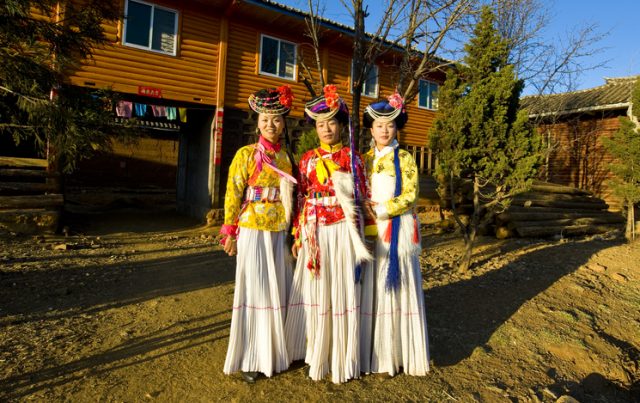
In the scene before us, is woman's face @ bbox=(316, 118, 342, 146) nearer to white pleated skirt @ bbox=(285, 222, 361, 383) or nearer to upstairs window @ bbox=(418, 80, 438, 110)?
white pleated skirt @ bbox=(285, 222, 361, 383)

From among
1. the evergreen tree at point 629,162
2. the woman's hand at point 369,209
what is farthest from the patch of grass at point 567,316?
the evergreen tree at point 629,162

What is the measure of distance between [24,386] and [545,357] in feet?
13.1

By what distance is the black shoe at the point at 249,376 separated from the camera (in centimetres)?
274

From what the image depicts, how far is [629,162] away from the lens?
802 cm

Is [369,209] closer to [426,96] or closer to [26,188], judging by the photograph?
[26,188]

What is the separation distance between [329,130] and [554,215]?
28.9 ft

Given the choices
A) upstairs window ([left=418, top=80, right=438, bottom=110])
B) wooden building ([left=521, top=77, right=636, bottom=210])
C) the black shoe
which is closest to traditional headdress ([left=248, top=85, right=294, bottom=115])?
the black shoe

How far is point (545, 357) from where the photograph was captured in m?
3.37

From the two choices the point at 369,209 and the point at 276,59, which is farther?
the point at 276,59

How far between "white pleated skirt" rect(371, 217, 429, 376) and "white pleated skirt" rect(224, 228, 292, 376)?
2.30 feet

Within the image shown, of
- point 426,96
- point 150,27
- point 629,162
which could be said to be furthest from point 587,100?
point 150,27

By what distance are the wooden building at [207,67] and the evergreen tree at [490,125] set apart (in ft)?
12.0

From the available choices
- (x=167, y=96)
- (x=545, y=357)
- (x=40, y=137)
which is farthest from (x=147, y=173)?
(x=545, y=357)

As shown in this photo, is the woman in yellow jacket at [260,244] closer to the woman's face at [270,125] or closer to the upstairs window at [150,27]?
the woman's face at [270,125]
